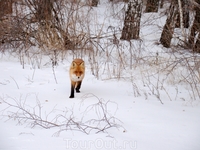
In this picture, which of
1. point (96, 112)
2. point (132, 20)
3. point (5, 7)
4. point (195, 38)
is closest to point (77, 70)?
point (96, 112)

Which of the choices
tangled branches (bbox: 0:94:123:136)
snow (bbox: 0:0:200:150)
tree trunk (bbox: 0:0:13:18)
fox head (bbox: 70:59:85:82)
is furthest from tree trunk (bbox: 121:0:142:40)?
tangled branches (bbox: 0:94:123:136)

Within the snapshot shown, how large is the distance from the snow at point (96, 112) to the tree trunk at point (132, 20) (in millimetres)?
2510

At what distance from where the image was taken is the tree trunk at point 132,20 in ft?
29.9

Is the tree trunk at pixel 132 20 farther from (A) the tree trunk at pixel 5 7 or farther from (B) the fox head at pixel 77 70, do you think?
(B) the fox head at pixel 77 70

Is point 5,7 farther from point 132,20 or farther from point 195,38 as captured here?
point 195,38

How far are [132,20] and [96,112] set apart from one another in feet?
18.8

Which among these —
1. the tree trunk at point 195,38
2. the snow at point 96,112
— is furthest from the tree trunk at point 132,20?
the snow at point 96,112

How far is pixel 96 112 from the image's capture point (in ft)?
14.2

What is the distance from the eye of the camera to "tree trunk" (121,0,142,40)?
29.9 feet

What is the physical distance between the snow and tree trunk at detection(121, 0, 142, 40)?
2510 mm

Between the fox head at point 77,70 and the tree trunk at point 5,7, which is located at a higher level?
the tree trunk at point 5,7

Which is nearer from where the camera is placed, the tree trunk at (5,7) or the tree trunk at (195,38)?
the tree trunk at (195,38)

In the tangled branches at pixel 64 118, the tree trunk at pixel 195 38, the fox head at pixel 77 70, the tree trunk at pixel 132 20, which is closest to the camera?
the tangled branches at pixel 64 118

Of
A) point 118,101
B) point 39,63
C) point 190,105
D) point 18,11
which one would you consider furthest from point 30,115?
point 18,11
